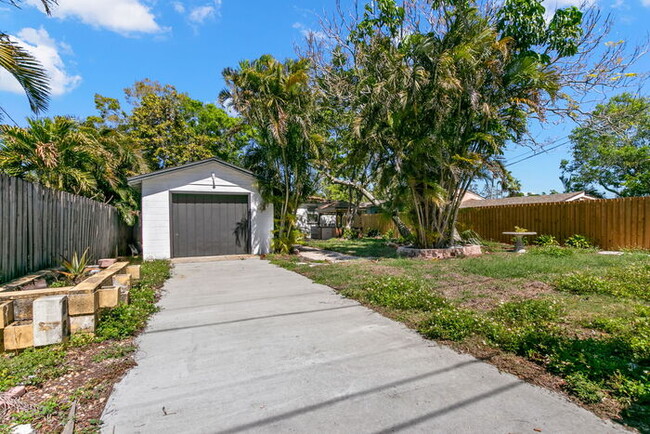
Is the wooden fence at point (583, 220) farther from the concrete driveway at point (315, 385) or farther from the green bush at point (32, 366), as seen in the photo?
the green bush at point (32, 366)

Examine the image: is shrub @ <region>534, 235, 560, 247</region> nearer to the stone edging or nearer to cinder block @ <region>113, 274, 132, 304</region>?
the stone edging

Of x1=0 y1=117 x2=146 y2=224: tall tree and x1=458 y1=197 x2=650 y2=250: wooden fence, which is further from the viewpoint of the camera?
x1=458 y1=197 x2=650 y2=250: wooden fence

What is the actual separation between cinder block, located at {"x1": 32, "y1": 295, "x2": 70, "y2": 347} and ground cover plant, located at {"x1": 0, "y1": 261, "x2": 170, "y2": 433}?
0.25ft

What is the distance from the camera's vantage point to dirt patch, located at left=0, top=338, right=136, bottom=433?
1.97 m

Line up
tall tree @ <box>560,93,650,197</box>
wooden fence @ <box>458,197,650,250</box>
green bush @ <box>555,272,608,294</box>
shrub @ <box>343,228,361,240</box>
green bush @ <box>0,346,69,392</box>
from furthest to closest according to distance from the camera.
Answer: tall tree @ <box>560,93,650,197</box>
shrub @ <box>343,228,361,240</box>
wooden fence @ <box>458,197,650,250</box>
green bush @ <box>555,272,608,294</box>
green bush @ <box>0,346,69,392</box>

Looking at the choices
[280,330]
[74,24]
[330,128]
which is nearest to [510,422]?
[280,330]

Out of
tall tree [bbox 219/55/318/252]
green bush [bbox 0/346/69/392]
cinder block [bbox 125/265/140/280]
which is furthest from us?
tall tree [bbox 219/55/318/252]

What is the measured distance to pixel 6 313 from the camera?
2945 millimetres

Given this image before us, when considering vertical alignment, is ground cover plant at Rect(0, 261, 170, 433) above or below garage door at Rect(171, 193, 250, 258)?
below

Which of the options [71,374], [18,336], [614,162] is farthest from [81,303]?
[614,162]

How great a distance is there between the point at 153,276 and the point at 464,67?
8.93m

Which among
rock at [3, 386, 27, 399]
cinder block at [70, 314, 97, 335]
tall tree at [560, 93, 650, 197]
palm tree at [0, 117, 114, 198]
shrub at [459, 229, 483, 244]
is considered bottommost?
rock at [3, 386, 27, 399]

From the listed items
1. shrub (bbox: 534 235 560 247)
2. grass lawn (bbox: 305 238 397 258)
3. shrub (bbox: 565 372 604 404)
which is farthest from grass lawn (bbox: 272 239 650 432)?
shrub (bbox: 534 235 560 247)

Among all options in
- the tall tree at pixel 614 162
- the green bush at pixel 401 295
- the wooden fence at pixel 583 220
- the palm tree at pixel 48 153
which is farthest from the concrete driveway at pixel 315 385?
the tall tree at pixel 614 162
